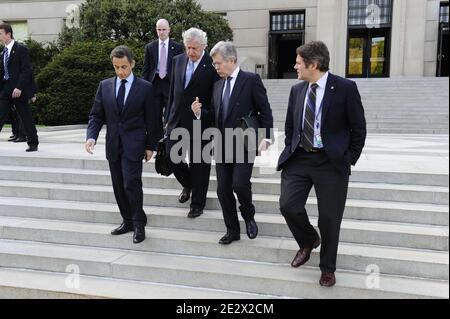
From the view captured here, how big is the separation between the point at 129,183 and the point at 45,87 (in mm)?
10920

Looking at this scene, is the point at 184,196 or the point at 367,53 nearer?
the point at 184,196

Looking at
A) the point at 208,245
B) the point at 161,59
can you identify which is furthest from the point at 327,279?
the point at 161,59

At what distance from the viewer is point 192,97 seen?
4926 mm

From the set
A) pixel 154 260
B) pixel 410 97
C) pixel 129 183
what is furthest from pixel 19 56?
pixel 410 97

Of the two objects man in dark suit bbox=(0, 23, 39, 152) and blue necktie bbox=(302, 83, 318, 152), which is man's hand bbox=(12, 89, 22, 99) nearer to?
man in dark suit bbox=(0, 23, 39, 152)

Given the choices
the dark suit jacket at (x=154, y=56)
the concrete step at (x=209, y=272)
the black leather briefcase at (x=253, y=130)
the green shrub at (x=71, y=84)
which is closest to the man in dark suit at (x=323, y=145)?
the concrete step at (x=209, y=272)

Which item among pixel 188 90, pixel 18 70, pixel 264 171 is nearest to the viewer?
pixel 188 90

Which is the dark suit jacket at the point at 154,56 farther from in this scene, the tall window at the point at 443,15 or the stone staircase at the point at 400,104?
the tall window at the point at 443,15

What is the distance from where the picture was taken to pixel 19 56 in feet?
24.8

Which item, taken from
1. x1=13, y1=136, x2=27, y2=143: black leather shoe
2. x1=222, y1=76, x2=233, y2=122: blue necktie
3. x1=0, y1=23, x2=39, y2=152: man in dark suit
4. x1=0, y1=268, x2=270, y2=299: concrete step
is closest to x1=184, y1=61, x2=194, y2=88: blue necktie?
x1=222, y1=76, x2=233, y2=122: blue necktie

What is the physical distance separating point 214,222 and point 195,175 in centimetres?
57

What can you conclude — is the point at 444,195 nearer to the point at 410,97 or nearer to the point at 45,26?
the point at 410,97

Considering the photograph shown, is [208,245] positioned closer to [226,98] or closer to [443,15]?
[226,98]

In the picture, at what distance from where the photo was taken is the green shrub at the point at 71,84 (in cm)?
1355
